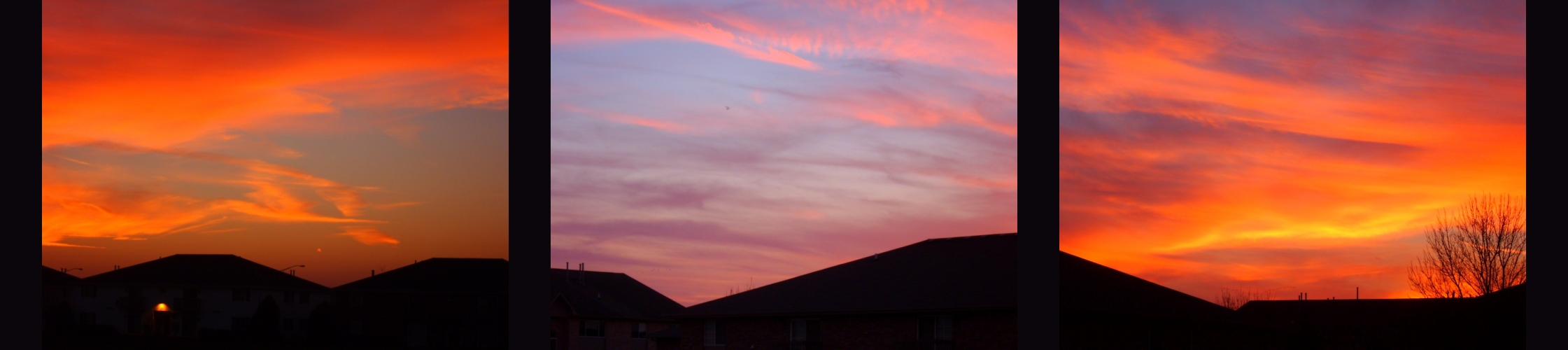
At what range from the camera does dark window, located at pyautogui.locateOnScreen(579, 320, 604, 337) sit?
2058 cm

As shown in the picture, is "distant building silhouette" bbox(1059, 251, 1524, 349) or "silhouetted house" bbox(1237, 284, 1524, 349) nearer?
"silhouetted house" bbox(1237, 284, 1524, 349)

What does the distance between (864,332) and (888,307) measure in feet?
1.49

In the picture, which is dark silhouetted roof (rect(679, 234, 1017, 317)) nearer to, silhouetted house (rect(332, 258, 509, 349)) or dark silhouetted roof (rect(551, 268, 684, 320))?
dark silhouetted roof (rect(551, 268, 684, 320))

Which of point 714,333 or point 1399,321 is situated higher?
point 1399,321

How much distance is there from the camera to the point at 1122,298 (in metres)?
8.89

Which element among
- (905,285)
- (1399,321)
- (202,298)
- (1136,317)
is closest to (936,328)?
(905,285)

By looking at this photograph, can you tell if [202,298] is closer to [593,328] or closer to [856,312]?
[856,312]

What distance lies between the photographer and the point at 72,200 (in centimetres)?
442

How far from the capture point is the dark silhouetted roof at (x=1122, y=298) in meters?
8.11

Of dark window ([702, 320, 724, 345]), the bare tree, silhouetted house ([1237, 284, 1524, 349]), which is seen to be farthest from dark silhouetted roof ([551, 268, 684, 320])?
the bare tree

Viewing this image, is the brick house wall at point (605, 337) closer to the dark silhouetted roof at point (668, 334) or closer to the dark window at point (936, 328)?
the dark silhouetted roof at point (668, 334)

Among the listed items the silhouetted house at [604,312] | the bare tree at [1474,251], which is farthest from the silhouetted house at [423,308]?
the silhouetted house at [604,312]

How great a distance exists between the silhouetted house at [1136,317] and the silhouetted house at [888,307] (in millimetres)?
3124

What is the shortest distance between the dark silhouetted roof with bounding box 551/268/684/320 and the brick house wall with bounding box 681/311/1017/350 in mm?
5303
